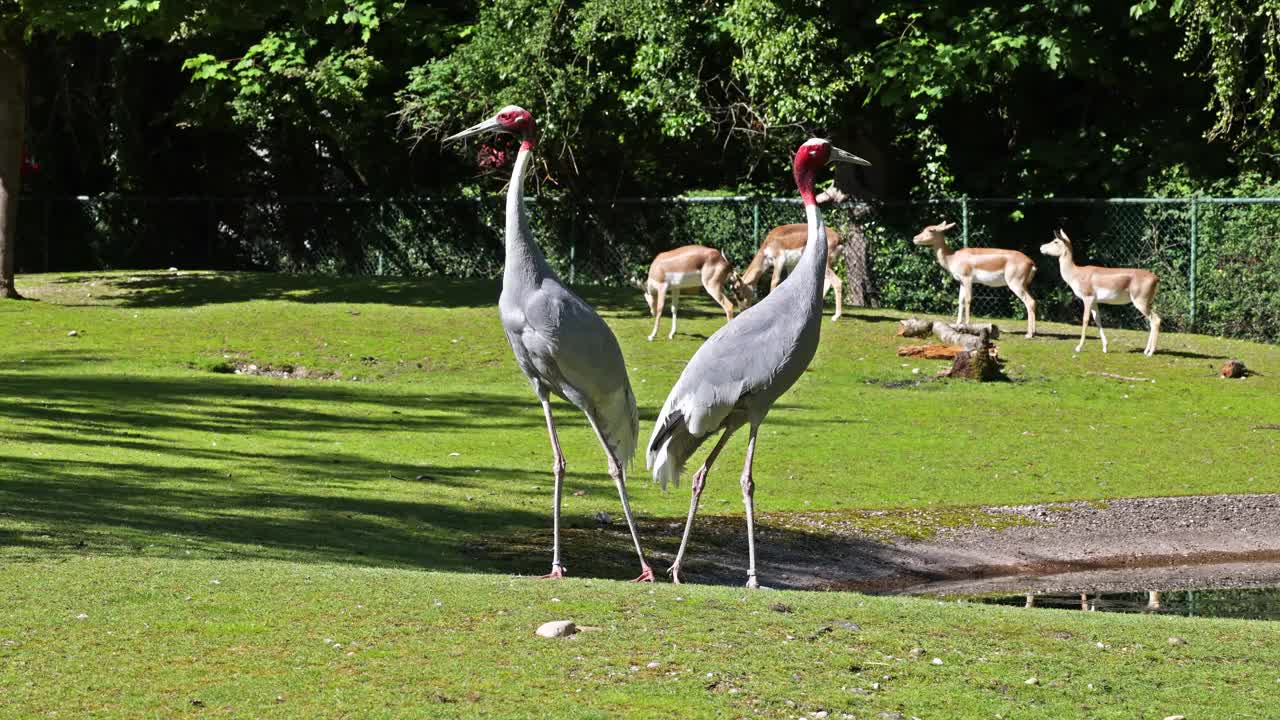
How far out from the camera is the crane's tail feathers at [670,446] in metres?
9.59

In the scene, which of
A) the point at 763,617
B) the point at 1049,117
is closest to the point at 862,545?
the point at 763,617

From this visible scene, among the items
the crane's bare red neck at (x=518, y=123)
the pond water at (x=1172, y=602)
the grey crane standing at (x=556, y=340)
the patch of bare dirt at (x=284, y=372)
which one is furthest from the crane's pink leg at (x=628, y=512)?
the patch of bare dirt at (x=284, y=372)

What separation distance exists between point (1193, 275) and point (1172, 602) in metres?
17.9

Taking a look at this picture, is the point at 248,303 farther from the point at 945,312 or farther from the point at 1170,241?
the point at 1170,241

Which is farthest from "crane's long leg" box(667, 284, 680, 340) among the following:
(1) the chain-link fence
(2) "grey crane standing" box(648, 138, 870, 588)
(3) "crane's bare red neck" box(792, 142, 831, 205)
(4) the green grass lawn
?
(2) "grey crane standing" box(648, 138, 870, 588)

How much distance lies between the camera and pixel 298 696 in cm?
616

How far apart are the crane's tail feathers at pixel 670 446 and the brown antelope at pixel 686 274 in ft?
51.6

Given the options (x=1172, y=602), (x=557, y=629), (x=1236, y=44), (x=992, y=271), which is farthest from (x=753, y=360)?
(x=992, y=271)

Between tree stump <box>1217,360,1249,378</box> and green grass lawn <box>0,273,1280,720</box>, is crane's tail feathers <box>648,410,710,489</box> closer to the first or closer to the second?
green grass lawn <box>0,273,1280,720</box>

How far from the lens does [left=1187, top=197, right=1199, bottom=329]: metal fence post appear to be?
2767 cm

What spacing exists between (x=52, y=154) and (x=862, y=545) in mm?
32024

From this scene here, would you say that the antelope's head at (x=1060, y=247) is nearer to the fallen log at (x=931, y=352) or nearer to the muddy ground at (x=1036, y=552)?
the fallen log at (x=931, y=352)

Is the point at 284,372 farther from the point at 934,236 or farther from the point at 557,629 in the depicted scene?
the point at 557,629

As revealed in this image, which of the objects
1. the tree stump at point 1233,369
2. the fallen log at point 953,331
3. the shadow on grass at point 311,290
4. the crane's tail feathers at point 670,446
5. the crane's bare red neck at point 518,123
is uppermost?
the crane's bare red neck at point 518,123
